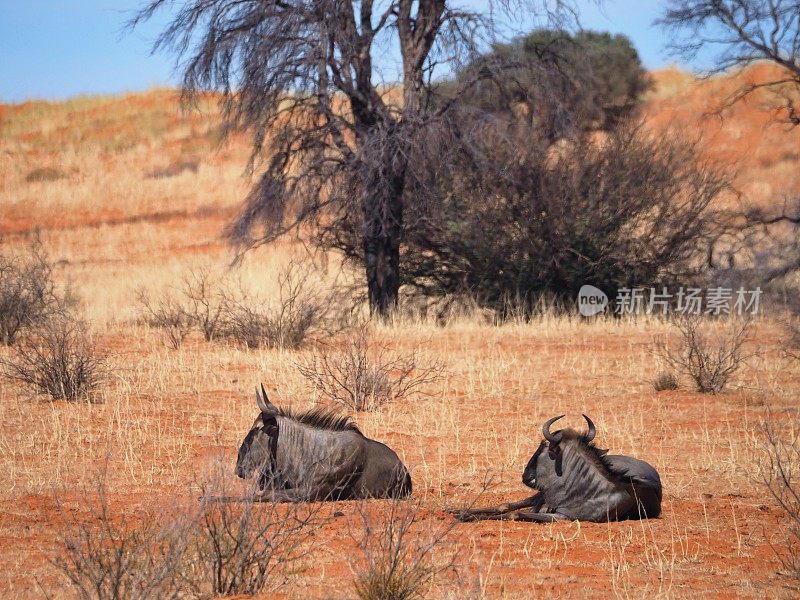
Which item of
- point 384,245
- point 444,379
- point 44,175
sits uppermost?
point 44,175

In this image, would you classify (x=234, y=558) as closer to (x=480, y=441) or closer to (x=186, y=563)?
(x=186, y=563)

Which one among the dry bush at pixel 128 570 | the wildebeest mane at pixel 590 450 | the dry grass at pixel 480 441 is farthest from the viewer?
the wildebeest mane at pixel 590 450

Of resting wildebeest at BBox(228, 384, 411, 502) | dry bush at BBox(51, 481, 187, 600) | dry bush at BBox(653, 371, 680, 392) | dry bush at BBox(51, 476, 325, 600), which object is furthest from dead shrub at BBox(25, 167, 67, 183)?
dry bush at BBox(51, 481, 187, 600)

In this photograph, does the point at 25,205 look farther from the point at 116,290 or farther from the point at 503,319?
the point at 503,319

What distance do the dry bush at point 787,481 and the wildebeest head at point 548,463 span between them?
128cm

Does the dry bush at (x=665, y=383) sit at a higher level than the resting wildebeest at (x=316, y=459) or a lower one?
lower

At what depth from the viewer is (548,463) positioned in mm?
7211

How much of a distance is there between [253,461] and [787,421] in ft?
18.4

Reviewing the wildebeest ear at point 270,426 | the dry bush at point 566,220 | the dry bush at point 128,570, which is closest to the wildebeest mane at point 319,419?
the wildebeest ear at point 270,426

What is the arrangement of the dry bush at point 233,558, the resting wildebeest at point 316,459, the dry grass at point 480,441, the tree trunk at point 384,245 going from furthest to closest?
the tree trunk at point 384,245 < the resting wildebeest at point 316,459 < the dry grass at point 480,441 < the dry bush at point 233,558

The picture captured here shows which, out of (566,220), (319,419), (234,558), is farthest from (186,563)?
(566,220)

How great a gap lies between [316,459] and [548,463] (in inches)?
64.1

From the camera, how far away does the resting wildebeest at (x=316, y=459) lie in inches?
291

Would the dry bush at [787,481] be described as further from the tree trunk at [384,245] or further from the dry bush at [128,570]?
the tree trunk at [384,245]
